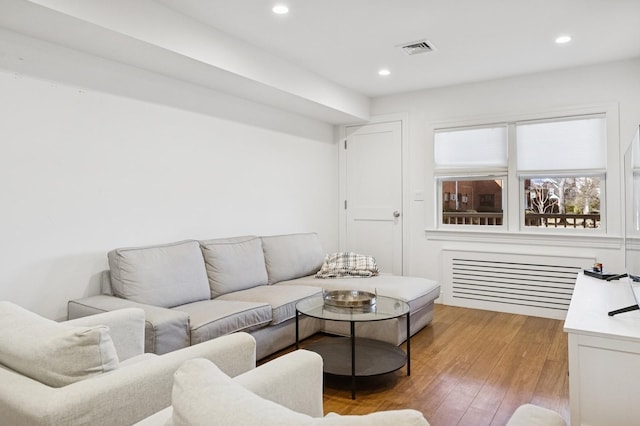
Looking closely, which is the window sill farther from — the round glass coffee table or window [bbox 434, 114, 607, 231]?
the round glass coffee table

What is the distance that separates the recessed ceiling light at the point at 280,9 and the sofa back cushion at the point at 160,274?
6.09ft

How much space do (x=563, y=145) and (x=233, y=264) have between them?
3500 millimetres

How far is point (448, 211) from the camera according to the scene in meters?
5.05

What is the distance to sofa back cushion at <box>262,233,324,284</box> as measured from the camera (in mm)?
4004

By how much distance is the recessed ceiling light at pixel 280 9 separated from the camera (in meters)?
2.88

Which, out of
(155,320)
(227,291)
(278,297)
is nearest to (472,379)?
(278,297)

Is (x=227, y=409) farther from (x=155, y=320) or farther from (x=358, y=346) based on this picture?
(x=358, y=346)

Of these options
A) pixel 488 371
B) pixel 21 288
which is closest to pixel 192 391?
pixel 21 288

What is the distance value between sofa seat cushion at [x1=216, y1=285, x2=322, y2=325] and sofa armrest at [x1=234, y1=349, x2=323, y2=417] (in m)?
1.71

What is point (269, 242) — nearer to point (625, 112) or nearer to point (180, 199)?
point (180, 199)

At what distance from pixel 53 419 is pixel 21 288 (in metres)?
1.81

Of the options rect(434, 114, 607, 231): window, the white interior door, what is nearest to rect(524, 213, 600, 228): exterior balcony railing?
rect(434, 114, 607, 231): window

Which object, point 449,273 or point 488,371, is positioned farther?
point 449,273

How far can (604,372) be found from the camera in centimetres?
183
